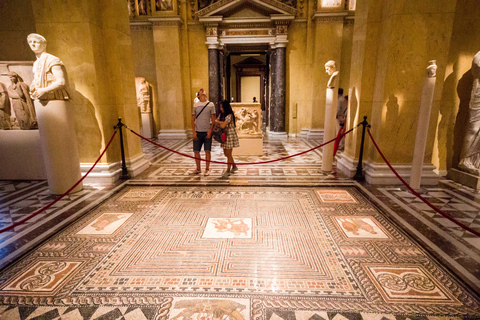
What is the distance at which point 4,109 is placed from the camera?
17.0 ft

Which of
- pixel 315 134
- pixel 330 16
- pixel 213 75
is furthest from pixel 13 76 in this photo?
pixel 330 16

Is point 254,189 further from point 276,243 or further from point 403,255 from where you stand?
point 403,255

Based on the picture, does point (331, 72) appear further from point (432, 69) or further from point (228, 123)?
point (228, 123)

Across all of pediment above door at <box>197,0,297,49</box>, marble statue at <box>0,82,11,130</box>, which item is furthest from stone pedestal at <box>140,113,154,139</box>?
marble statue at <box>0,82,11,130</box>

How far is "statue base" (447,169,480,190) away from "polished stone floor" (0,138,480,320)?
215 mm

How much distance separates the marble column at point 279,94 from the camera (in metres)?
10.5

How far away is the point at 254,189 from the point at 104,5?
14.8ft

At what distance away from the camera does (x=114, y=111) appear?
17.6 ft

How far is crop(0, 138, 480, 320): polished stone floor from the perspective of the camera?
2107 mm

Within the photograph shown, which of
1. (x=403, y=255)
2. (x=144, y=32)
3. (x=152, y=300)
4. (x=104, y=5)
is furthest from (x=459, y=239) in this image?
(x=144, y=32)

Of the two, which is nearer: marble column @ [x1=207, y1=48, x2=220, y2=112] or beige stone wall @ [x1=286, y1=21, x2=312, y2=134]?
beige stone wall @ [x1=286, y1=21, x2=312, y2=134]

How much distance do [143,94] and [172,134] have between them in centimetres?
197

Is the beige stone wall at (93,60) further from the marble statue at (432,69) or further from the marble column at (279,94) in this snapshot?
the marble column at (279,94)

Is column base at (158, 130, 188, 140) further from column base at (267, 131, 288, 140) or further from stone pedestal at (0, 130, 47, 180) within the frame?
stone pedestal at (0, 130, 47, 180)
